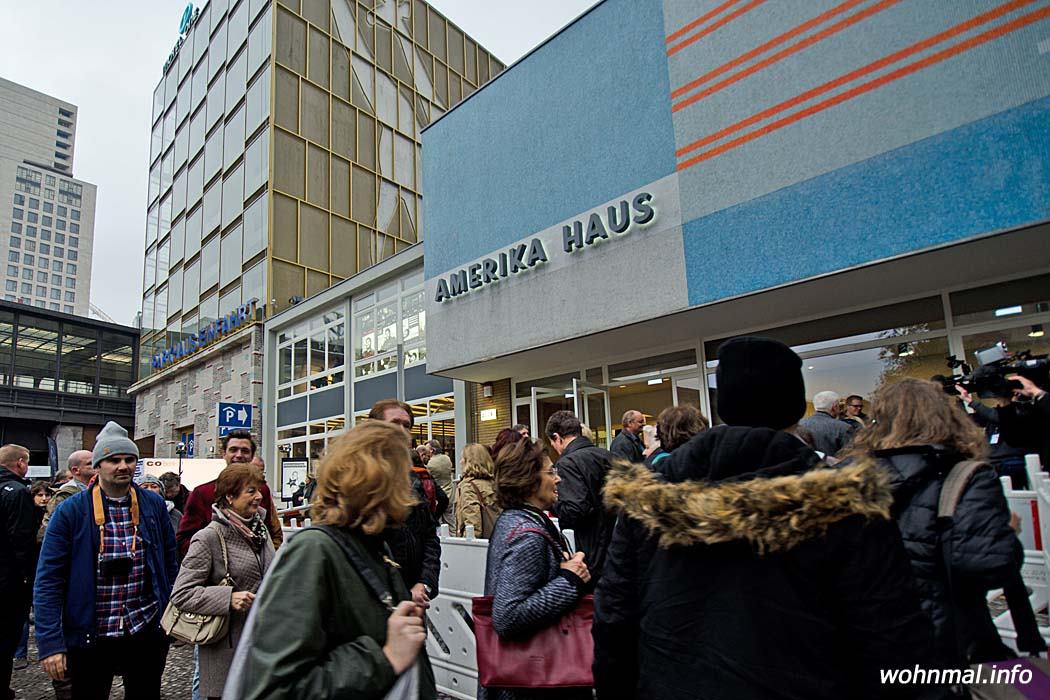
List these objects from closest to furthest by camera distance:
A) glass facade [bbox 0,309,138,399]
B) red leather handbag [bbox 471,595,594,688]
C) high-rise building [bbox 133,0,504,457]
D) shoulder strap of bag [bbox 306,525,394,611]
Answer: shoulder strap of bag [bbox 306,525,394,611], red leather handbag [bbox 471,595,594,688], high-rise building [bbox 133,0,504,457], glass facade [bbox 0,309,138,399]

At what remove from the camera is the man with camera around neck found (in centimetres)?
316

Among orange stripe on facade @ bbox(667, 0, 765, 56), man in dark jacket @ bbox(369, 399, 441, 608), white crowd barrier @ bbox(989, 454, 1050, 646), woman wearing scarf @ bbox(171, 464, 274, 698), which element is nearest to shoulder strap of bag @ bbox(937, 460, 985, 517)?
white crowd barrier @ bbox(989, 454, 1050, 646)

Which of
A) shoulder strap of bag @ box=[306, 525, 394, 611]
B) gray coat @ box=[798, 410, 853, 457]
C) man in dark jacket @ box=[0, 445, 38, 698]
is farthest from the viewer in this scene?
gray coat @ box=[798, 410, 853, 457]

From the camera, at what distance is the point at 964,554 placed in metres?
2.09

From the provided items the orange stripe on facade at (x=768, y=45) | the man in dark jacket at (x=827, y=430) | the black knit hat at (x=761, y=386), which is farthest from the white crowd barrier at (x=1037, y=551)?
the orange stripe on facade at (x=768, y=45)

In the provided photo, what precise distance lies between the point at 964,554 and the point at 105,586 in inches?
156

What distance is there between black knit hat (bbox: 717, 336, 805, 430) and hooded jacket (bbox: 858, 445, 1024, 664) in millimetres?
781

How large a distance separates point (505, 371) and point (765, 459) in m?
11.3

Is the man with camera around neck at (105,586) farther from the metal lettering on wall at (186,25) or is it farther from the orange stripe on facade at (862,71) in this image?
the metal lettering on wall at (186,25)

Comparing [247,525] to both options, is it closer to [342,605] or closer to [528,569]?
[528,569]

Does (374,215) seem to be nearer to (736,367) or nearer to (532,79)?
(532,79)

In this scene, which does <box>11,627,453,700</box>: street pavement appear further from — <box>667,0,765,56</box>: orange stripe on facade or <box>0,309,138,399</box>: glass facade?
<box>0,309,138,399</box>: glass facade

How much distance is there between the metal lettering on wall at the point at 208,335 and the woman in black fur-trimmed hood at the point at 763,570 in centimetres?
2229

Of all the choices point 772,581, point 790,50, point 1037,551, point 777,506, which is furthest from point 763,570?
point 790,50
